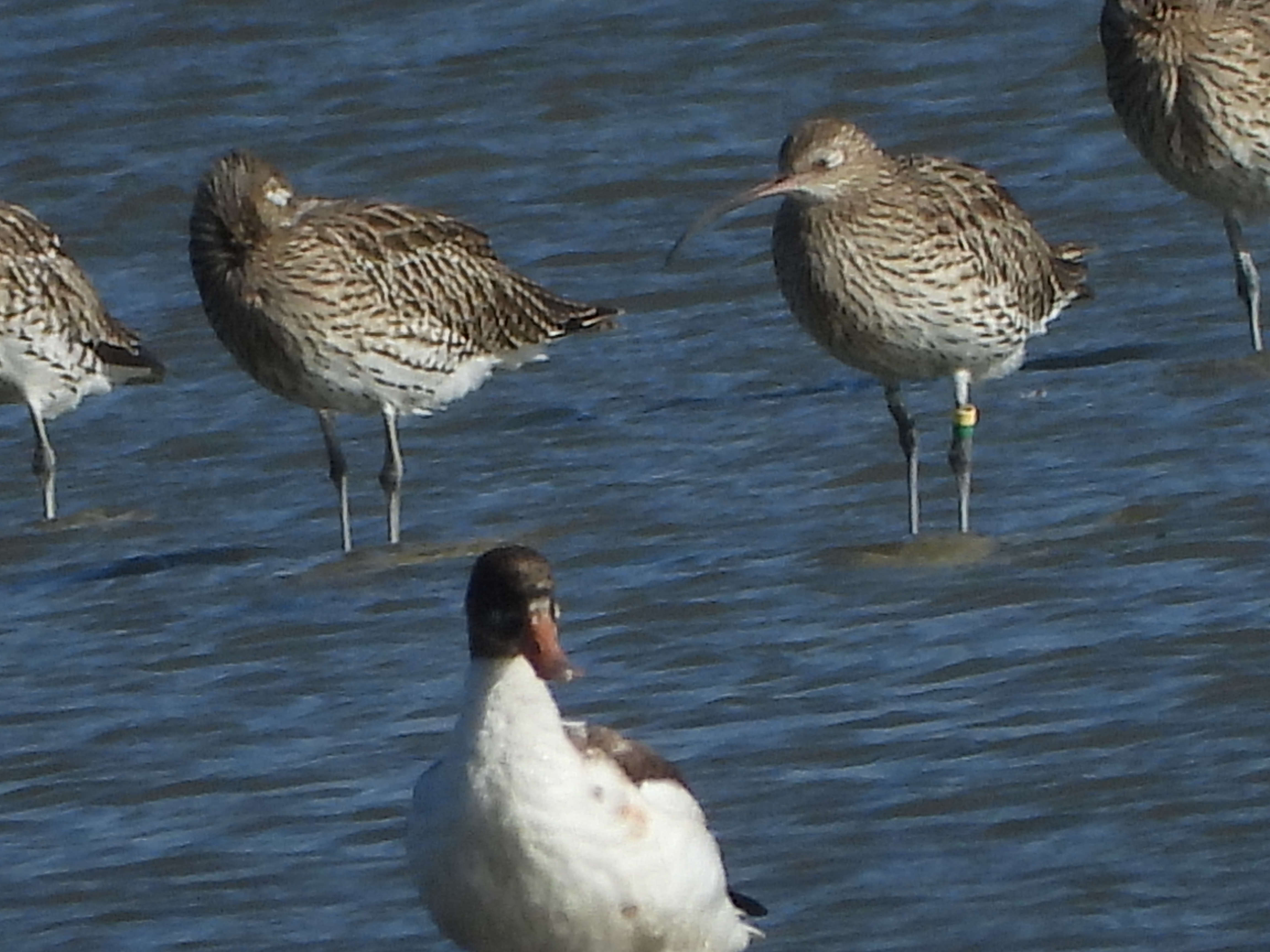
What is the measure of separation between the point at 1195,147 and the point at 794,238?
99.1 inches

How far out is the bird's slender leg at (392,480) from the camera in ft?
39.1

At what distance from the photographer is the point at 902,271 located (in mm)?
11836

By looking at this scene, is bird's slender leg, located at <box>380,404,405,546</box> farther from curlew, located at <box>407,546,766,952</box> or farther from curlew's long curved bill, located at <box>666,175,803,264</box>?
curlew, located at <box>407,546,766,952</box>

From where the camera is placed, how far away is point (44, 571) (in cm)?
1200

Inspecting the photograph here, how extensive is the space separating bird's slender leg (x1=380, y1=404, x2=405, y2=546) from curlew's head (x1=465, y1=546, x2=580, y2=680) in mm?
4521

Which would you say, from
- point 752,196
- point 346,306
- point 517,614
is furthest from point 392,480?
point 517,614

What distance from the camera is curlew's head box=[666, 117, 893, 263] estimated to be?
11977 mm

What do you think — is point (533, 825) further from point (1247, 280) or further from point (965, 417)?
point (1247, 280)

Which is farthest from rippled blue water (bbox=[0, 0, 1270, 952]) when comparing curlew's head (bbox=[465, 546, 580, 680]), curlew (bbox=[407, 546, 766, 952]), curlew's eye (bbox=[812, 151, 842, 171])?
curlew's head (bbox=[465, 546, 580, 680])

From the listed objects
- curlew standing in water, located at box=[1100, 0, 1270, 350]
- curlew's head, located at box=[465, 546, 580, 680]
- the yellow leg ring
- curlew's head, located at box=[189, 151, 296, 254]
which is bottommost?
the yellow leg ring

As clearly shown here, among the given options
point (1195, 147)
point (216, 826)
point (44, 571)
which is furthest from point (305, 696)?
point (1195, 147)

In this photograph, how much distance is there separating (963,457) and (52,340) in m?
3.76

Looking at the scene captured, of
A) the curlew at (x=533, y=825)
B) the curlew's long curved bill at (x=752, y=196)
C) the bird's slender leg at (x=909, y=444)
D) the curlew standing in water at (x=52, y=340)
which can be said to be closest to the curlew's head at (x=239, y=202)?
the curlew standing in water at (x=52, y=340)

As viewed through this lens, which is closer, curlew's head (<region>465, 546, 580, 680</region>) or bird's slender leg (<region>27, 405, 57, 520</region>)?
curlew's head (<region>465, 546, 580, 680</region>)
